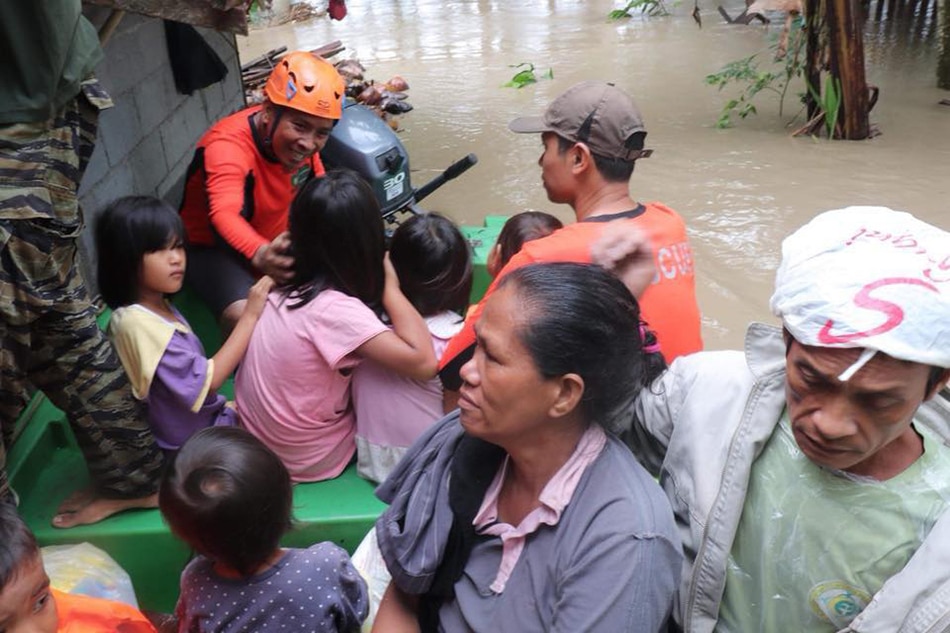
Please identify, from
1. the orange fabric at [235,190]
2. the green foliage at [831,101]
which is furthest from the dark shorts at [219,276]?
the green foliage at [831,101]

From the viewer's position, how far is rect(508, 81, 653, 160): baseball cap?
7.48ft

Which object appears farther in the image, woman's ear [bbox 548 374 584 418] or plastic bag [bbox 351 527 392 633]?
plastic bag [bbox 351 527 392 633]

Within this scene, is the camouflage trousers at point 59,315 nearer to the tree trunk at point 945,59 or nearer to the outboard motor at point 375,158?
the outboard motor at point 375,158

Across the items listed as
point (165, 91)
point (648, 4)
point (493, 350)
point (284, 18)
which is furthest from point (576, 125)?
point (284, 18)

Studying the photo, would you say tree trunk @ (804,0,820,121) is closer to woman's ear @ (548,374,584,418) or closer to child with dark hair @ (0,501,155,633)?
woman's ear @ (548,374,584,418)

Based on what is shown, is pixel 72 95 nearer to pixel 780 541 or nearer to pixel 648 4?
pixel 780 541

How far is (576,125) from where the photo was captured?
231 cm

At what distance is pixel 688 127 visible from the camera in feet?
23.7

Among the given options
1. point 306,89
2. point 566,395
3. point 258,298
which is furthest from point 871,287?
point 306,89

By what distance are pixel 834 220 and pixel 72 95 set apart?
5.76 feet

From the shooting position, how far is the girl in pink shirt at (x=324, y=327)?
2.19 m

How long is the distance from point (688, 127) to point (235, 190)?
203 inches

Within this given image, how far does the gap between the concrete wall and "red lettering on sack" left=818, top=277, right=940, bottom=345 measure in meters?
2.60

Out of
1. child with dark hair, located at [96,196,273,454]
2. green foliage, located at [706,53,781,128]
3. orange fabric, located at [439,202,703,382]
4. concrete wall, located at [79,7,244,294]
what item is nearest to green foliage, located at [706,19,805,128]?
green foliage, located at [706,53,781,128]
